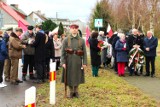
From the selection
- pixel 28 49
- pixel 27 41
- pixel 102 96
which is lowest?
pixel 102 96

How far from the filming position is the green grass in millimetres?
9711

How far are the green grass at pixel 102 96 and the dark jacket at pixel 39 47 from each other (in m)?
0.97

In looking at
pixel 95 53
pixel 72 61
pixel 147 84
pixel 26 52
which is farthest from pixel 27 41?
pixel 147 84

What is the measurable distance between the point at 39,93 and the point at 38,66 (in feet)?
7.62

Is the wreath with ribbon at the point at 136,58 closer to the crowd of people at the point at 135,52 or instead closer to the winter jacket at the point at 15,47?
the crowd of people at the point at 135,52

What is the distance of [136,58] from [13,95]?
21.6 ft

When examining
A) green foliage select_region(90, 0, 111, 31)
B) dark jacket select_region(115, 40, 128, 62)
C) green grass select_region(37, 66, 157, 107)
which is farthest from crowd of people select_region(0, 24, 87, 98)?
green foliage select_region(90, 0, 111, 31)

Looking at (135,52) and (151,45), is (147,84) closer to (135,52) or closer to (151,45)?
(151,45)

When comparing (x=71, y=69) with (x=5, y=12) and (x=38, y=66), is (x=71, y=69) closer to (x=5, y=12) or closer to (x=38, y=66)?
(x=38, y=66)

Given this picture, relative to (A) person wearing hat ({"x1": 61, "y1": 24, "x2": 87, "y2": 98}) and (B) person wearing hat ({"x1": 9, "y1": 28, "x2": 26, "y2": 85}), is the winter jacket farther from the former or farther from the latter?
(A) person wearing hat ({"x1": 61, "y1": 24, "x2": 87, "y2": 98})

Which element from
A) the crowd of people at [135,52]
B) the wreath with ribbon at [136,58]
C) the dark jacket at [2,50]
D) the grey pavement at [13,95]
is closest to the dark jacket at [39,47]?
the grey pavement at [13,95]

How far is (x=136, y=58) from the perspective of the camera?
16.2 m

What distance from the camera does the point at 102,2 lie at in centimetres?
6391

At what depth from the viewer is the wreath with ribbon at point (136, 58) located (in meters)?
16.0
